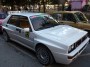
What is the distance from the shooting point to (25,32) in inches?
230

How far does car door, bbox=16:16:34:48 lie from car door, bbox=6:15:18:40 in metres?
0.37

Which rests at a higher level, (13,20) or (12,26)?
(13,20)

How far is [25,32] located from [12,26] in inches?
48.2

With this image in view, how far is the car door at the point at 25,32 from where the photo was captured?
5535 millimetres

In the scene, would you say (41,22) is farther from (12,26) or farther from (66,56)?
(66,56)

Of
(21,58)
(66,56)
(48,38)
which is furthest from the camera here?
(21,58)

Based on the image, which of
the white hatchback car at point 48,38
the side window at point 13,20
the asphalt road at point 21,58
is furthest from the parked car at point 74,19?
the side window at point 13,20

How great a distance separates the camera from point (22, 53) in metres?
6.26

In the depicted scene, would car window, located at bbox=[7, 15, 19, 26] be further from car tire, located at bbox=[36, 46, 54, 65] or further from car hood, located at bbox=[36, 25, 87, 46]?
car tire, located at bbox=[36, 46, 54, 65]

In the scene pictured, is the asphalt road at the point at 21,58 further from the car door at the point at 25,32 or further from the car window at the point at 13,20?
the car window at the point at 13,20

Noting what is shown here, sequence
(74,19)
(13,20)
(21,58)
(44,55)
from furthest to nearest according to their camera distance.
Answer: (74,19) < (13,20) < (21,58) < (44,55)

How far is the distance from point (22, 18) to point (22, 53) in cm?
135

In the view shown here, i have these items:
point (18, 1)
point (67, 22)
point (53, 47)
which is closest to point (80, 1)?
point (18, 1)

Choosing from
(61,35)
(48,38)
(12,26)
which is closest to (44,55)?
(48,38)
